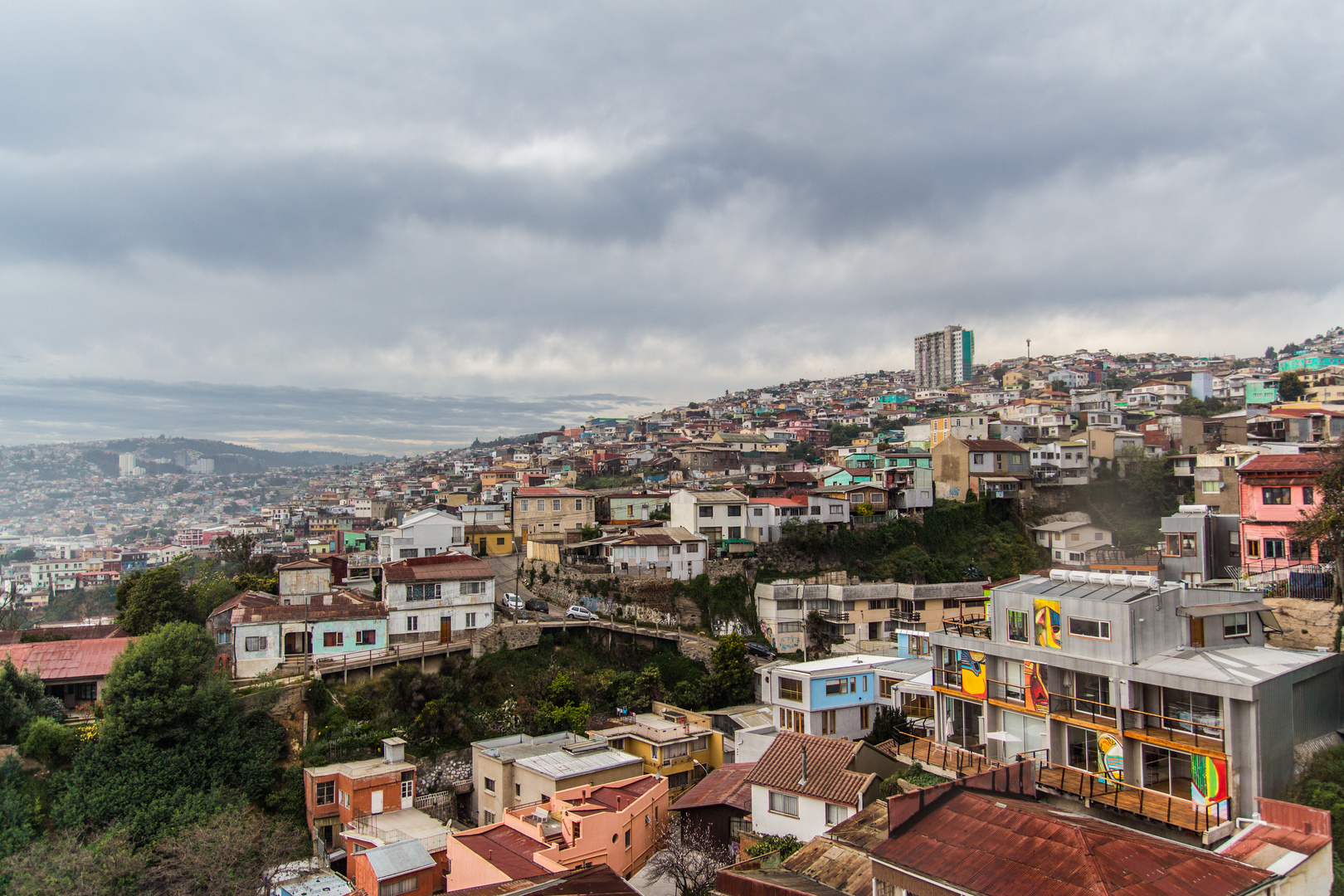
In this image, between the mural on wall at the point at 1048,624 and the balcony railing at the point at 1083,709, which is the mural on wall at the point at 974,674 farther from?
the balcony railing at the point at 1083,709

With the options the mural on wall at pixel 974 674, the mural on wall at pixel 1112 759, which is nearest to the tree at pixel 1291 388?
the mural on wall at pixel 974 674

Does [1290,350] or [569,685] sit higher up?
[1290,350]

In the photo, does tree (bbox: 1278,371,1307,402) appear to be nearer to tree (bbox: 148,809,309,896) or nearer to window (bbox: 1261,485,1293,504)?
window (bbox: 1261,485,1293,504)

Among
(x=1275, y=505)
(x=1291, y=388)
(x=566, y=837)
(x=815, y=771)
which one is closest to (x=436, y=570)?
(x=566, y=837)

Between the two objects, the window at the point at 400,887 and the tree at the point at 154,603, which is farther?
the tree at the point at 154,603

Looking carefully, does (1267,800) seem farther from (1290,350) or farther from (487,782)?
(1290,350)

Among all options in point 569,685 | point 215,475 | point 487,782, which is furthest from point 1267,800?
point 215,475

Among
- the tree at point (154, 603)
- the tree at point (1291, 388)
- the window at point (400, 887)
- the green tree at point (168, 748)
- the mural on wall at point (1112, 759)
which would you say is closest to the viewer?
the mural on wall at point (1112, 759)
